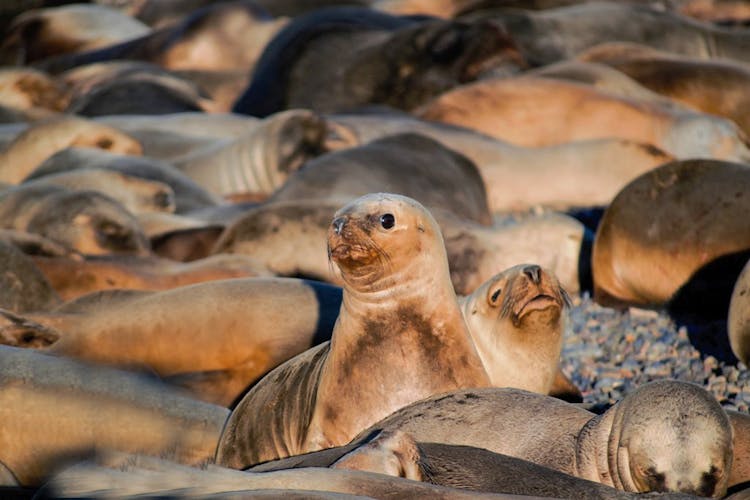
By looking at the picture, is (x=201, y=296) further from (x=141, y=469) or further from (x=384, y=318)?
(x=141, y=469)

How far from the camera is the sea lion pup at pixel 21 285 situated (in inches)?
217

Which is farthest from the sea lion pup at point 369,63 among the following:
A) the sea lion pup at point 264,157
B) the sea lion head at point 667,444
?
the sea lion head at point 667,444

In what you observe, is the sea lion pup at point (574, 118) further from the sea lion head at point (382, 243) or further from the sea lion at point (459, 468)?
the sea lion at point (459, 468)

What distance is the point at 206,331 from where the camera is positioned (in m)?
4.83

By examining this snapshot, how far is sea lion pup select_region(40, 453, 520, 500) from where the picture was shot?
2.32 m

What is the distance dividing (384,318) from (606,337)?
230 centimetres

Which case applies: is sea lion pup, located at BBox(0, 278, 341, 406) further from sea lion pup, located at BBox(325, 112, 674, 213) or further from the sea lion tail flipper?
sea lion pup, located at BBox(325, 112, 674, 213)

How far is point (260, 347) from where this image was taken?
4.78 meters

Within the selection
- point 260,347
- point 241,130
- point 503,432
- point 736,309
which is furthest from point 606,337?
point 241,130

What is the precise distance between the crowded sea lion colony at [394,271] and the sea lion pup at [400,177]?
2cm

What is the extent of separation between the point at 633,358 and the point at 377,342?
1.95 m

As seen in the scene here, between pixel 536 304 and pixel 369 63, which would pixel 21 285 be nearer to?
pixel 536 304

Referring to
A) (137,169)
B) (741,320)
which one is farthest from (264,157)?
(741,320)

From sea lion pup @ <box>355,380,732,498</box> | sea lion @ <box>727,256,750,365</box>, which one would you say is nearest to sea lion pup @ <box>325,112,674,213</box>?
sea lion @ <box>727,256,750,365</box>
